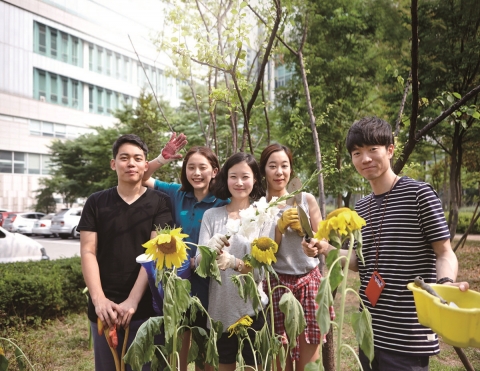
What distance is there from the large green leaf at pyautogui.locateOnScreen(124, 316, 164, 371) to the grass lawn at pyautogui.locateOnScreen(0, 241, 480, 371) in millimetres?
2727

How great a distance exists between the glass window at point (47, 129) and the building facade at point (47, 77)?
0.01m

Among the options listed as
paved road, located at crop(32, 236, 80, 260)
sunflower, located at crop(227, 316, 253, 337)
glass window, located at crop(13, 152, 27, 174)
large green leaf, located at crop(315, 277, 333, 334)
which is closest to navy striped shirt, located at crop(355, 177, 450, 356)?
sunflower, located at crop(227, 316, 253, 337)

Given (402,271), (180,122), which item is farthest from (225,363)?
(180,122)

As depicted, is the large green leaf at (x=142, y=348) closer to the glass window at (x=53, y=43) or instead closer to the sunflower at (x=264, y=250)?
the sunflower at (x=264, y=250)

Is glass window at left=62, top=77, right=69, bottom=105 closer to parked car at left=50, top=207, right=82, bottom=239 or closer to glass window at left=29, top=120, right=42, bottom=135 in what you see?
glass window at left=29, top=120, right=42, bottom=135

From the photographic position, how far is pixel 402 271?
5.20 feet

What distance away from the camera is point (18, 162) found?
87.0ft

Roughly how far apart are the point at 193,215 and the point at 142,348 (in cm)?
114

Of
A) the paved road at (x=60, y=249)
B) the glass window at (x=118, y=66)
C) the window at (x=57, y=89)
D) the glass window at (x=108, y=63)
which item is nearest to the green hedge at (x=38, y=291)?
the paved road at (x=60, y=249)

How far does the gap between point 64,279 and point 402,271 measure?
16.7 feet

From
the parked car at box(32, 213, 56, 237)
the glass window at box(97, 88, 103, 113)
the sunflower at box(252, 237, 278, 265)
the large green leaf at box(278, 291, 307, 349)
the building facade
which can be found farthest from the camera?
the glass window at box(97, 88, 103, 113)

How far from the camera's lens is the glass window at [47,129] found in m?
27.6

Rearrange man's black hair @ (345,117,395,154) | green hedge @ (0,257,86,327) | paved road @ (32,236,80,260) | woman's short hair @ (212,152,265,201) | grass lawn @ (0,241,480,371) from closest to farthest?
man's black hair @ (345,117,395,154) < woman's short hair @ (212,152,265,201) < grass lawn @ (0,241,480,371) < green hedge @ (0,257,86,327) < paved road @ (32,236,80,260)

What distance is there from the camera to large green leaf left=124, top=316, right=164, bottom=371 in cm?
134
